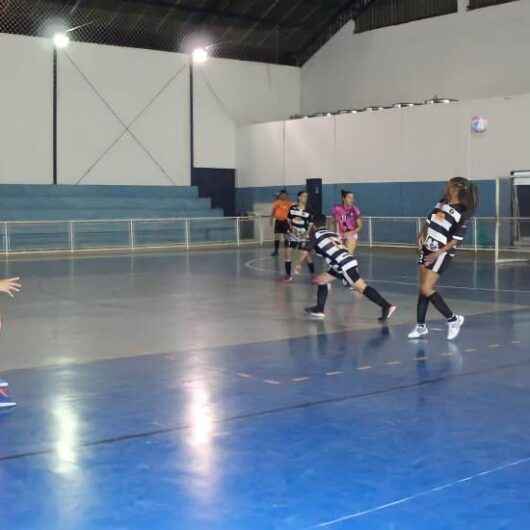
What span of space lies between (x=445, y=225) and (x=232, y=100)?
25.7 metres

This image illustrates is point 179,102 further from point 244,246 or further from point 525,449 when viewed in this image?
point 525,449

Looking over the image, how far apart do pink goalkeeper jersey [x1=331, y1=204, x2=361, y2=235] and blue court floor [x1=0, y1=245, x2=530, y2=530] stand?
12.5 feet

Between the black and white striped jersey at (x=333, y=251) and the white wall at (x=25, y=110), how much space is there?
19.9 meters

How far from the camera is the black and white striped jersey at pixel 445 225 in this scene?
9305 millimetres

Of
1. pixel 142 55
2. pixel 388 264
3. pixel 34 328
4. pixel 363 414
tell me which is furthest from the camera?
pixel 142 55

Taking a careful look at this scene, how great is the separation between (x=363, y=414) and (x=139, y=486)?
83.1 inches

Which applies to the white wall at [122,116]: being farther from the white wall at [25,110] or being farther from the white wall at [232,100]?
the white wall at [232,100]

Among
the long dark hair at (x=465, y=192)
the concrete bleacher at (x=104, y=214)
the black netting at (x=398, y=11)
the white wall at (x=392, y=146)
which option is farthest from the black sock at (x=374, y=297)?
the black netting at (x=398, y=11)

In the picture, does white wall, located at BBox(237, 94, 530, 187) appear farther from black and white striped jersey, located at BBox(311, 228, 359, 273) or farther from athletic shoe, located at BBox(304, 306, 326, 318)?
black and white striped jersey, located at BBox(311, 228, 359, 273)

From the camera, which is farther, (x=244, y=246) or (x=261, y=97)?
(x=261, y=97)

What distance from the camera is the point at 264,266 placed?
20.8 meters

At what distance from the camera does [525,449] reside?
210 inches

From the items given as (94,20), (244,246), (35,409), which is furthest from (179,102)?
(35,409)

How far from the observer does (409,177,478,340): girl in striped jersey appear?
9.25m
